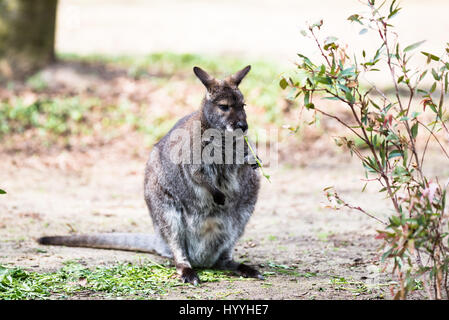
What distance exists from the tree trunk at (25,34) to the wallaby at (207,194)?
18.9 ft

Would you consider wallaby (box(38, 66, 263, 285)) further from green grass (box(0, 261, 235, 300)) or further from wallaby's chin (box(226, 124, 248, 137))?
green grass (box(0, 261, 235, 300))

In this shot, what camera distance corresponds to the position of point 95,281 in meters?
4.01

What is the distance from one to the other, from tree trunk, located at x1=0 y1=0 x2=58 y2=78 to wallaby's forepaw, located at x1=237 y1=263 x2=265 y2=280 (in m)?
6.38

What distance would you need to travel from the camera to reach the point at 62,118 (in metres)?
8.84

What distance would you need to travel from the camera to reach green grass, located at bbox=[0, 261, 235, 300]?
377 centimetres

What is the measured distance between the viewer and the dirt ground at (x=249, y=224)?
13.4ft

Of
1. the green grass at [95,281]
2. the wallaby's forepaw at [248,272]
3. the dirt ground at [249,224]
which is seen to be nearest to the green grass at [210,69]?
the dirt ground at [249,224]

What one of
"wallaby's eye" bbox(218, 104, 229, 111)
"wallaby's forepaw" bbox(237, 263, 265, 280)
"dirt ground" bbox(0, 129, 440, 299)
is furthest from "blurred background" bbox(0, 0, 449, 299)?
"wallaby's eye" bbox(218, 104, 229, 111)

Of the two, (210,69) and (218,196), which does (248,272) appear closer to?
(218,196)

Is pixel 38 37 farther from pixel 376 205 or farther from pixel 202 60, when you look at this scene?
pixel 376 205

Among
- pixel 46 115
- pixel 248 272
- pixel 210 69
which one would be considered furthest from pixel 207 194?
pixel 210 69

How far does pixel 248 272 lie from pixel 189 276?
420 millimetres

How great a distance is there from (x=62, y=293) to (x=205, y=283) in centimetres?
93
